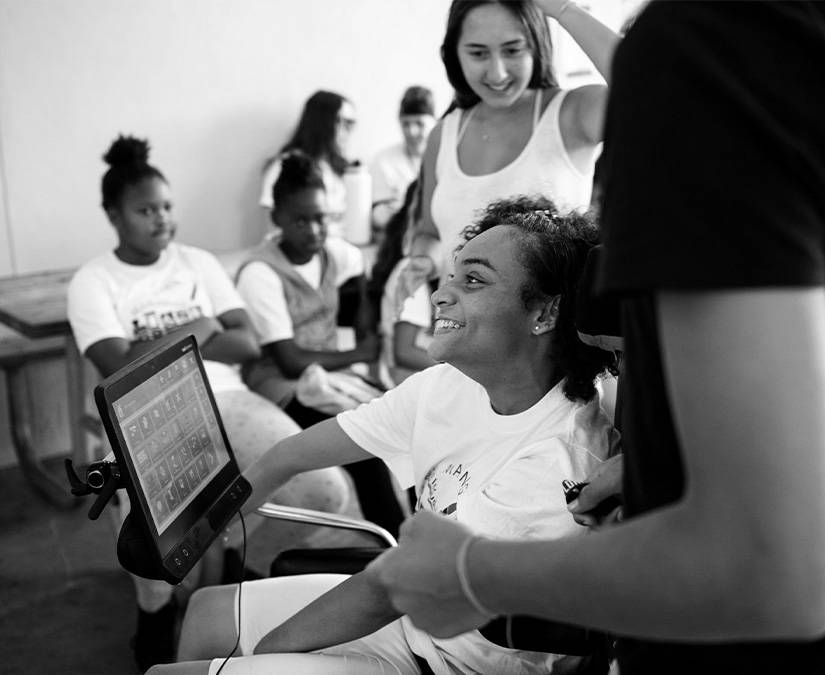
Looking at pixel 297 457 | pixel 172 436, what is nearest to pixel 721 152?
pixel 172 436

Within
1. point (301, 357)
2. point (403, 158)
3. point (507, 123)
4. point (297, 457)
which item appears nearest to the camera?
point (297, 457)

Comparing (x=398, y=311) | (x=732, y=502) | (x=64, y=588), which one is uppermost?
(x=732, y=502)

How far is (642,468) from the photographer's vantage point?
69 cm

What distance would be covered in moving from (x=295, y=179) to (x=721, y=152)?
9.43 ft

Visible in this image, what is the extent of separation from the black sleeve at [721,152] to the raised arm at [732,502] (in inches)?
0.9

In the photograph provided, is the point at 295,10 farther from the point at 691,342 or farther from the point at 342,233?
the point at 691,342

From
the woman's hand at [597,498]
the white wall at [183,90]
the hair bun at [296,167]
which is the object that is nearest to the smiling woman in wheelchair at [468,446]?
the woman's hand at [597,498]

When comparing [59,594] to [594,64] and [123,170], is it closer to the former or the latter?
[123,170]

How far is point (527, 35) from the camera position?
2.36 m

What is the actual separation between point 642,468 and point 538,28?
1.90 metres

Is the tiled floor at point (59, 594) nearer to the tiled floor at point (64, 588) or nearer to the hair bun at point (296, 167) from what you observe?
the tiled floor at point (64, 588)

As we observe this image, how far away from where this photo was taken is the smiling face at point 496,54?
235 cm

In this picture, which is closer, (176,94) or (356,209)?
(176,94)

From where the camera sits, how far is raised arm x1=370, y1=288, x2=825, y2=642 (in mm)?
558
